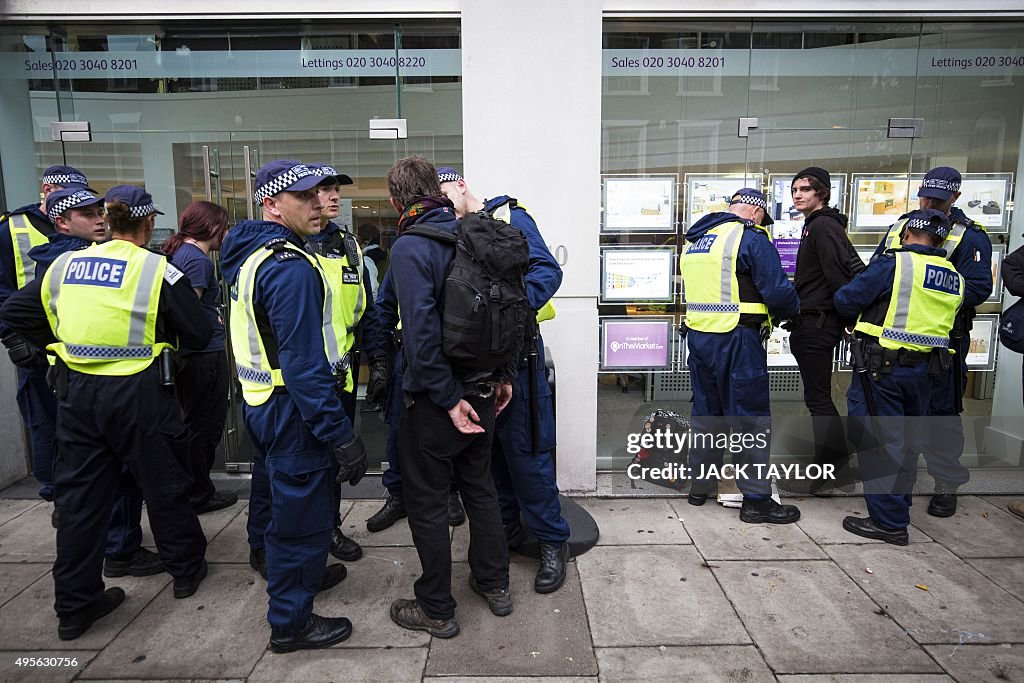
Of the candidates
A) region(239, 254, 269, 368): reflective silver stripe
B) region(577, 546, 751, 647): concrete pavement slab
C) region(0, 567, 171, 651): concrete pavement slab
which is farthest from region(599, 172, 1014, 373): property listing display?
region(0, 567, 171, 651): concrete pavement slab

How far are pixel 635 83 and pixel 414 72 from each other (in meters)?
1.72

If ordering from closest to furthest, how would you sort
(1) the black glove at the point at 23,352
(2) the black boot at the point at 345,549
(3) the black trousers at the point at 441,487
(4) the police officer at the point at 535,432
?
1. (3) the black trousers at the point at 441,487
2. (4) the police officer at the point at 535,432
3. (1) the black glove at the point at 23,352
4. (2) the black boot at the point at 345,549

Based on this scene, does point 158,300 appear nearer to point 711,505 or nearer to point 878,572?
point 711,505

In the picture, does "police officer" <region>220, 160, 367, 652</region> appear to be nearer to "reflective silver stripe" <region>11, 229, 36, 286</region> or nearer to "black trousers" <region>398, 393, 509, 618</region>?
"black trousers" <region>398, 393, 509, 618</region>

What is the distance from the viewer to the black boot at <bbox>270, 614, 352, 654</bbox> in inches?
113

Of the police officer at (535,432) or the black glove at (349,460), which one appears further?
the police officer at (535,432)

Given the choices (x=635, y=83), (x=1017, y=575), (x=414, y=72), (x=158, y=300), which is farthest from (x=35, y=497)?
(x=1017, y=575)

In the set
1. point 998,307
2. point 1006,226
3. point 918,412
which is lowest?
point 918,412

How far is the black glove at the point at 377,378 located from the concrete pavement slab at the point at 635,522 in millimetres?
1615

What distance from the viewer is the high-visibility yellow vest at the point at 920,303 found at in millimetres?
3822

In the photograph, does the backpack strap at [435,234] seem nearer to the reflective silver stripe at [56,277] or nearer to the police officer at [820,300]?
the reflective silver stripe at [56,277]

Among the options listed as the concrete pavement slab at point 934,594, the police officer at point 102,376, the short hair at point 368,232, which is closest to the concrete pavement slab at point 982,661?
the concrete pavement slab at point 934,594

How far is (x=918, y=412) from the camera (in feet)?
13.1

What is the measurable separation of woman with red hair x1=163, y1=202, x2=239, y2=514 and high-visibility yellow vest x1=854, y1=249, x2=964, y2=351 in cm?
408
